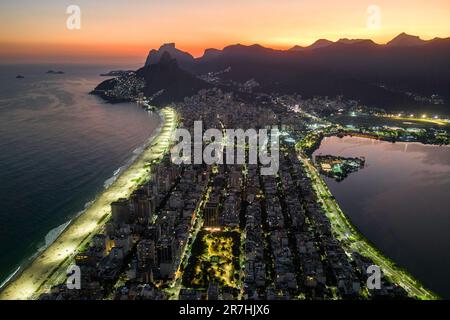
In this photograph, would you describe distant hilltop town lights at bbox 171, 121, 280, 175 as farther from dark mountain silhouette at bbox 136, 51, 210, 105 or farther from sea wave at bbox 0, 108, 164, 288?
dark mountain silhouette at bbox 136, 51, 210, 105

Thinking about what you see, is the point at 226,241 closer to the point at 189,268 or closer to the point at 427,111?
the point at 189,268

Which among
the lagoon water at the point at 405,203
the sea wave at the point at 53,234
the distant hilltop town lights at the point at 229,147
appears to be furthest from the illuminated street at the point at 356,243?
the sea wave at the point at 53,234

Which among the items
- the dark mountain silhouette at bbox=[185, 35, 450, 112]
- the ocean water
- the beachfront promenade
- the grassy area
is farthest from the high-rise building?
the dark mountain silhouette at bbox=[185, 35, 450, 112]

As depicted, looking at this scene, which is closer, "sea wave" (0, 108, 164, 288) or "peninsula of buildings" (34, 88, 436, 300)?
"peninsula of buildings" (34, 88, 436, 300)

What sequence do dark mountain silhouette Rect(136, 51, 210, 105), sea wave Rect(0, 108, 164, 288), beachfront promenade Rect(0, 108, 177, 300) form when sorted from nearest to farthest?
beachfront promenade Rect(0, 108, 177, 300) < sea wave Rect(0, 108, 164, 288) < dark mountain silhouette Rect(136, 51, 210, 105)

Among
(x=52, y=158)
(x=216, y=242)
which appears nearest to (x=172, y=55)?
(x=52, y=158)

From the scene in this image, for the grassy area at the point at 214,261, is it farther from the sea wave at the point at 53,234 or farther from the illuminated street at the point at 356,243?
the sea wave at the point at 53,234
